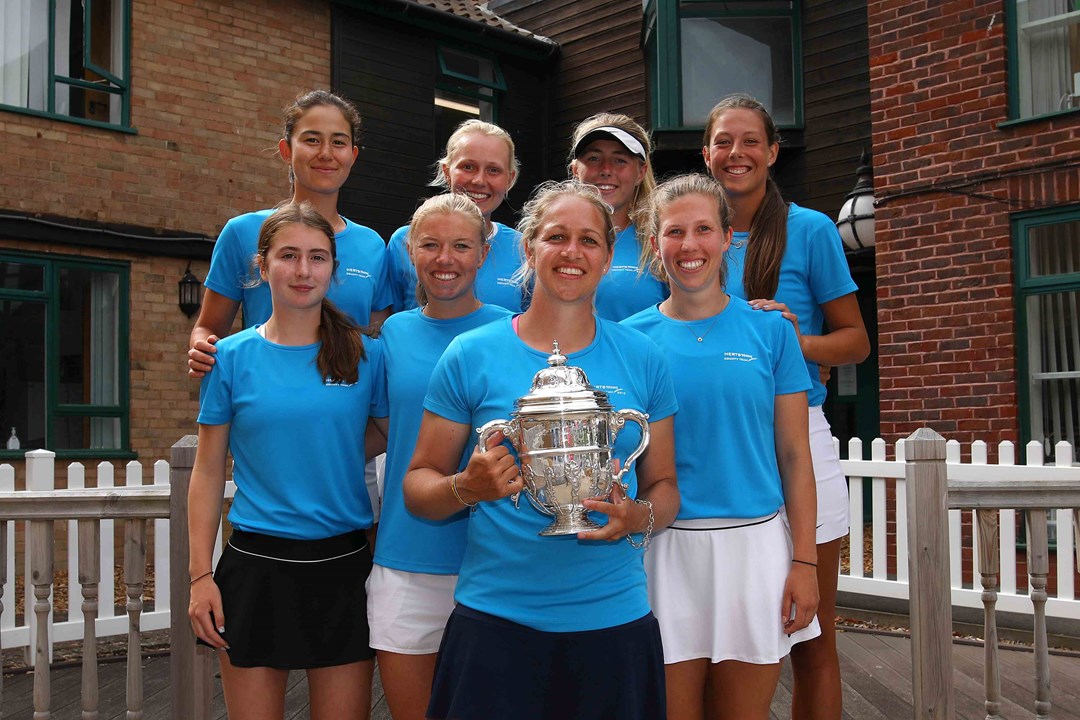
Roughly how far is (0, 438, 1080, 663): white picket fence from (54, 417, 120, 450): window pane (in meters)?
2.72

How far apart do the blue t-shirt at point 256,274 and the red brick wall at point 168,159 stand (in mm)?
7257

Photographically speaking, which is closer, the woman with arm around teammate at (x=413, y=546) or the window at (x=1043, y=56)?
the woman with arm around teammate at (x=413, y=546)

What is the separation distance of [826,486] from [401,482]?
4.07 feet

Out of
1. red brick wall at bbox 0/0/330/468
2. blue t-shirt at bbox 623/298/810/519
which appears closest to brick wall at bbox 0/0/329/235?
red brick wall at bbox 0/0/330/468

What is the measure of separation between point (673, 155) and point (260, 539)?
9.34 meters

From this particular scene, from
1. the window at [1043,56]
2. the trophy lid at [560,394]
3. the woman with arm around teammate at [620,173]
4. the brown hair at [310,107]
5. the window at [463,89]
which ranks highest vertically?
the window at [463,89]

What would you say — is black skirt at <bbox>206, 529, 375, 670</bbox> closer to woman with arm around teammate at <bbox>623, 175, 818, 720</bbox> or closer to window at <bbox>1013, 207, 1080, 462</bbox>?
woman with arm around teammate at <bbox>623, 175, 818, 720</bbox>

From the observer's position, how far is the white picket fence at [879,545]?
5.93m

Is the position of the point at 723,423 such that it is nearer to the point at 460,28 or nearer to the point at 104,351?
the point at 104,351

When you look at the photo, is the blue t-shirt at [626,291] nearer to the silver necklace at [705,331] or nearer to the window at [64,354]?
the silver necklace at [705,331]

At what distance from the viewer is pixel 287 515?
254cm

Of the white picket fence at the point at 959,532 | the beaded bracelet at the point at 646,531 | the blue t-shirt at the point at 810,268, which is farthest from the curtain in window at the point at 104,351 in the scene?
the beaded bracelet at the point at 646,531

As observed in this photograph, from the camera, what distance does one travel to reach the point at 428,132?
40.6 feet

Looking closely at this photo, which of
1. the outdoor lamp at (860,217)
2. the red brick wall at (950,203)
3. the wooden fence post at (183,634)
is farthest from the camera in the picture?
the outdoor lamp at (860,217)
